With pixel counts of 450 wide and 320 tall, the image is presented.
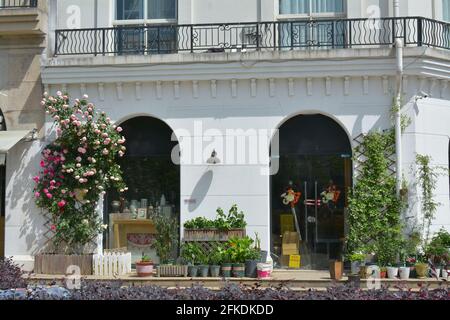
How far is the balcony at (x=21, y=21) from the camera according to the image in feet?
48.3

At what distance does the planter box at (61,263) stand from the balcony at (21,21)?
519 centimetres

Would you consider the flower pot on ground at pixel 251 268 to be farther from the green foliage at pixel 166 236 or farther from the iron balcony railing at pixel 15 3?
the iron balcony railing at pixel 15 3

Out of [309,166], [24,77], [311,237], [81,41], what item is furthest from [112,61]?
[311,237]

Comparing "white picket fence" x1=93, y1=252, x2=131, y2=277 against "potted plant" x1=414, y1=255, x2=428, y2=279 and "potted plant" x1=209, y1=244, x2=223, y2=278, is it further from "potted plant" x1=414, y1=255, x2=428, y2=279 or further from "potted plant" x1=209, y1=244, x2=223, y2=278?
"potted plant" x1=414, y1=255, x2=428, y2=279

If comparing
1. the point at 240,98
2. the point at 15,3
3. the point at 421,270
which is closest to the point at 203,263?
the point at 240,98

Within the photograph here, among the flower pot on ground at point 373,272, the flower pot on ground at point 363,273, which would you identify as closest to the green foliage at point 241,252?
the flower pot on ground at point 363,273

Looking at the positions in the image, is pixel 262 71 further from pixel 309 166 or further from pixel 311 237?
pixel 311 237

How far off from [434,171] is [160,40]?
697 centimetres

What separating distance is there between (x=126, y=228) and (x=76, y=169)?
1.98 m

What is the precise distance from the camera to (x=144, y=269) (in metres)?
13.6
